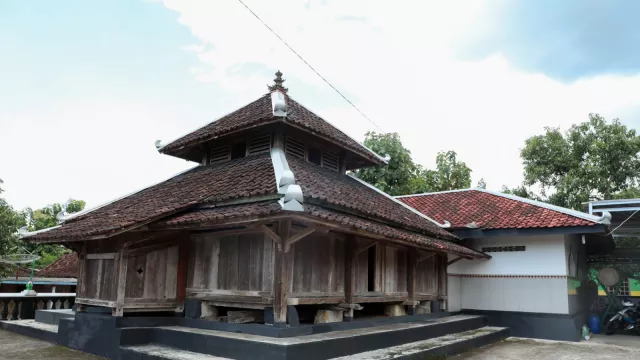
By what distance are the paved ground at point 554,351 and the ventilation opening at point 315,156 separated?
5217mm

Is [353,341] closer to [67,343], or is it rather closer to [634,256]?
[67,343]

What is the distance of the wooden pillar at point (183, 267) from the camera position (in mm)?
8914

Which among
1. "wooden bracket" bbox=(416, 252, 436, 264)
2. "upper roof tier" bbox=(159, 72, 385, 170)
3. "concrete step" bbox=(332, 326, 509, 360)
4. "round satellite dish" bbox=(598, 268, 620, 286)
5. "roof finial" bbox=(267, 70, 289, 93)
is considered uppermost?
"roof finial" bbox=(267, 70, 289, 93)

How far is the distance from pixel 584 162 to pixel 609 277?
12791 millimetres

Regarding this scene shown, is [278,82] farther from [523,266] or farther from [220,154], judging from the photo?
[523,266]

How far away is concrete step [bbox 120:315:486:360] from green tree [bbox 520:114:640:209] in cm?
1918

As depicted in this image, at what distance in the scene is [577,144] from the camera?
86.5ft

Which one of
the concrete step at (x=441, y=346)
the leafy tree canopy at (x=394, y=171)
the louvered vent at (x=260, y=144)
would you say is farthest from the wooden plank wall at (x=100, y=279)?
the leafy tree canopy at (x=394, y=171)

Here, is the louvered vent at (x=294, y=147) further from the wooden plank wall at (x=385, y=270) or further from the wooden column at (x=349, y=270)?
the wooden plank wall at (x=385, y=270)

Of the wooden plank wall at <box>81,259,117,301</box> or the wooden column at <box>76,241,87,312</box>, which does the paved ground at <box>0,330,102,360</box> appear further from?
the wooden plank wall at <box>81,259,117,301</box>

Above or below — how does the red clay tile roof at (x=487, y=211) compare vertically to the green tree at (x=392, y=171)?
below

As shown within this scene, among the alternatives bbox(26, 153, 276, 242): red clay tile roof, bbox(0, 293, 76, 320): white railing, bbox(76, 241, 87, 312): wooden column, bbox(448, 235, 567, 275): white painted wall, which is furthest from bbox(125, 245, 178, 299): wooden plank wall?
bbox(448, 235, 567, 275): white painted wall

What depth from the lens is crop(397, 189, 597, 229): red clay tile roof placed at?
12225 mm

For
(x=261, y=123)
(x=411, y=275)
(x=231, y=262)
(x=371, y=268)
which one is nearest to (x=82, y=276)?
(x=231, y=262)
